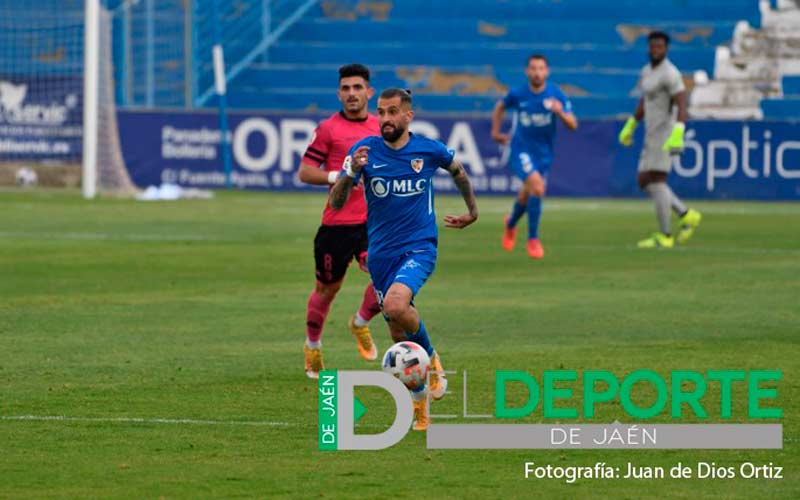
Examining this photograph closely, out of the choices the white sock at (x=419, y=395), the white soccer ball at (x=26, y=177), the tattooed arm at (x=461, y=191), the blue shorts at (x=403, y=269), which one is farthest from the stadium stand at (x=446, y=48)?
the white sock at (x=419, y=395)

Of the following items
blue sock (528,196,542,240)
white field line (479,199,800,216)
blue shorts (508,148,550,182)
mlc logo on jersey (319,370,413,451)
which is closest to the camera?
mlc logo on jersey (319,370,413,451)

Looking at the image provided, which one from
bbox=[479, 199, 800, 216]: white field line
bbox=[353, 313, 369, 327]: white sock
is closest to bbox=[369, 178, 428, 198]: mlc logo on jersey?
bbox=[353, 313, 369, 327]: white sock

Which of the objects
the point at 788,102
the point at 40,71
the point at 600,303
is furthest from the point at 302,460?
the point at 788,102

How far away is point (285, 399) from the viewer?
387 inches

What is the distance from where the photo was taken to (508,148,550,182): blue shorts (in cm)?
2059

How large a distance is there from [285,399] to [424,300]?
5.71m

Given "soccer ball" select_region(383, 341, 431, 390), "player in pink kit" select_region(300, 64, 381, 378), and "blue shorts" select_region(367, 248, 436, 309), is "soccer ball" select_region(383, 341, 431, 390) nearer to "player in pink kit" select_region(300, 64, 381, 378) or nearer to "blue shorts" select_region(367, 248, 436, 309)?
"blue shorts" select_region(367, 248, 436, 309)

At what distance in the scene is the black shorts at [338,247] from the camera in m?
11.2

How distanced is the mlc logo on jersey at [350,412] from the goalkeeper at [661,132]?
42.1ft

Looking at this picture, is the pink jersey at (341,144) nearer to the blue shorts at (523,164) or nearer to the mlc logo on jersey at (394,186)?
the mlc logo on jersey at (394,186)

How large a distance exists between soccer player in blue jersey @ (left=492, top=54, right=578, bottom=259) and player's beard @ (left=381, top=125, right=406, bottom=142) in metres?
10.8

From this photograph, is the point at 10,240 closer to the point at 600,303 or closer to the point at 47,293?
the point at 47,293

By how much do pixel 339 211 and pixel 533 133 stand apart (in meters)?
9.67

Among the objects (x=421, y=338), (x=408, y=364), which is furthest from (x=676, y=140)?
(x=408, y=364)
